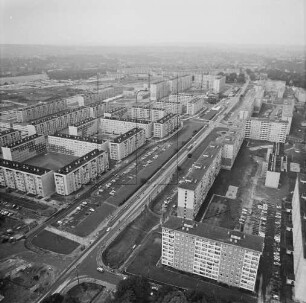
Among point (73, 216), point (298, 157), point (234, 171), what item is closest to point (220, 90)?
point (298, 157)

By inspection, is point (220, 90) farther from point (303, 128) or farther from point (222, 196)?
point (222, 196)

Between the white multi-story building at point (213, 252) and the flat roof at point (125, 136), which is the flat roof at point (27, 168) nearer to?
the flat roof at point (125, 136)

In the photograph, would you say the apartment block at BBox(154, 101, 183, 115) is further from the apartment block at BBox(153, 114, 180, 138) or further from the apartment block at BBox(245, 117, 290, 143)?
the apartment block at BBox(245, 117, 290, 143)

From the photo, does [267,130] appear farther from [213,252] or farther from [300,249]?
[213,252]

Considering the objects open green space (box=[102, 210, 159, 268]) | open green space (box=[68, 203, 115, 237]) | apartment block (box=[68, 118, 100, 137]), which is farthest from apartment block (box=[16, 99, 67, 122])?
open green space (box=[102, 210, 159, 268])

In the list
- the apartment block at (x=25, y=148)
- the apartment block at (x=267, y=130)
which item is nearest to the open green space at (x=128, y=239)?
the apartment block at (x=25, y=148)

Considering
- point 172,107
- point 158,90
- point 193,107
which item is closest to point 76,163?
point 172,107

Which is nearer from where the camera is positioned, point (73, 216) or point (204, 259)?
point (204, 259)
